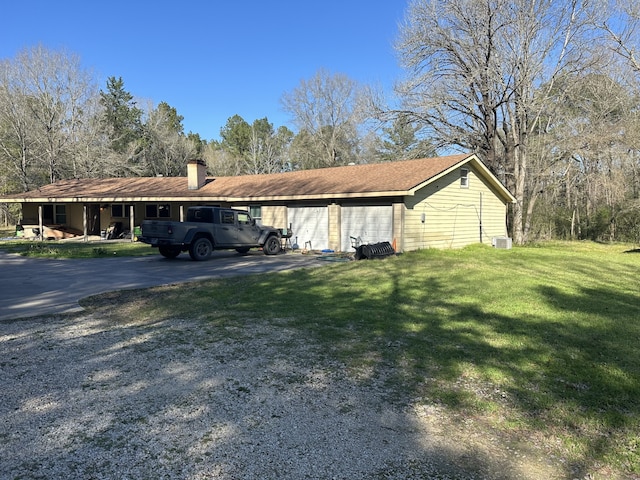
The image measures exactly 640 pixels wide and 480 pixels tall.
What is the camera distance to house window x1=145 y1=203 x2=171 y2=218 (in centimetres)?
2564

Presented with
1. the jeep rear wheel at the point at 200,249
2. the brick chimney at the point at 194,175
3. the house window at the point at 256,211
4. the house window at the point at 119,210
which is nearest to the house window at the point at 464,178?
the house window at the point at 256,211

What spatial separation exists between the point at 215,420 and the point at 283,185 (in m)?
18.6

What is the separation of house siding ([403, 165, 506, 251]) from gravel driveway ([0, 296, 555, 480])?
41.1 feet

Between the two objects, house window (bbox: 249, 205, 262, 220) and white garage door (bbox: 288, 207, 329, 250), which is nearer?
white garage door (bbox: 288, 207, 329, 250)

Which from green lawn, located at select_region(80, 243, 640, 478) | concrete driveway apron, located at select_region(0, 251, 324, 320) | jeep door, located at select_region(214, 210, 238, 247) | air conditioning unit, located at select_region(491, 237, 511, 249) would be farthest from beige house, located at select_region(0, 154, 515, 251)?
green lawn, located at select_region(80, 243, 640, 478)

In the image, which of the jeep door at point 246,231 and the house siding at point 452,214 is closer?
the jeep door at point 246,231

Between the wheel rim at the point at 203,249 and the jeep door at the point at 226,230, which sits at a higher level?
the jeep door at the point at 226,230

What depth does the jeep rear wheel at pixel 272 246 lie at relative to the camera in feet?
56.9

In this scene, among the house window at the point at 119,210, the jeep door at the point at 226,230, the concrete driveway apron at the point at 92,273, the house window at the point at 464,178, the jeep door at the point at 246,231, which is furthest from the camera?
the house window at the point at 119,210

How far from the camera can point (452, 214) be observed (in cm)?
1928

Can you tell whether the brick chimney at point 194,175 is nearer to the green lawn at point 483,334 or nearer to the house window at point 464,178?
the house window at point 464,178

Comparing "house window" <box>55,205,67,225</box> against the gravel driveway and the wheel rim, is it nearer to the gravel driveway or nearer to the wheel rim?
the wheel rim

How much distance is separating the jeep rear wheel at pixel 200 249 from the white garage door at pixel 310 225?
538 cm

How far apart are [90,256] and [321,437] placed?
1538 centimetres
